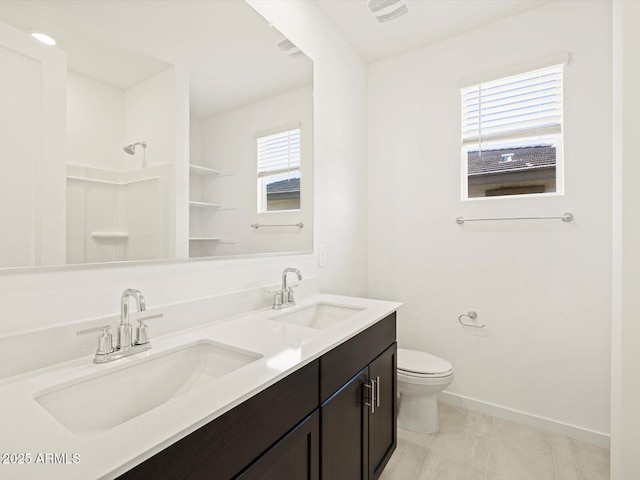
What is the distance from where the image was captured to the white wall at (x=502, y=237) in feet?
6.13

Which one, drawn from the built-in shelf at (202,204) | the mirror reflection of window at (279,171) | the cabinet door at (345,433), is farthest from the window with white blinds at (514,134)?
the built-in shelf at (202,204)

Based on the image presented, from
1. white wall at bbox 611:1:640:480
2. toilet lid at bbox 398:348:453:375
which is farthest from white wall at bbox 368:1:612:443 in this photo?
white wall at bbox 611:1:640:480

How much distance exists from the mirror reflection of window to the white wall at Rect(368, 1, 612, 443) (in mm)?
1002

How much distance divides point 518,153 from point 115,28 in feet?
7.37

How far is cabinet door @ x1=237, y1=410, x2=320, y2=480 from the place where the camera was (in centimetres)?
76

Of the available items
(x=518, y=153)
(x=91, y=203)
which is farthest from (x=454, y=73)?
(x=91, y=203)

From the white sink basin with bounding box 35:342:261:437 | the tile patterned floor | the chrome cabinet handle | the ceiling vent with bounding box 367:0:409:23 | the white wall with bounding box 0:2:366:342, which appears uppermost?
the ceiling vent with bounding box 367:0:409:23

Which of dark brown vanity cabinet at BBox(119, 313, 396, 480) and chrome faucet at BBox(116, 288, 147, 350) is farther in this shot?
chrome faucet at BBox(116, 288, 147, 350)

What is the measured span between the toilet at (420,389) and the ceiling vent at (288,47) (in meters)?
1.95

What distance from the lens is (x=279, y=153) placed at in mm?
1736

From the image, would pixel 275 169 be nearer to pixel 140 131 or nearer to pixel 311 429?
pixel 140 131

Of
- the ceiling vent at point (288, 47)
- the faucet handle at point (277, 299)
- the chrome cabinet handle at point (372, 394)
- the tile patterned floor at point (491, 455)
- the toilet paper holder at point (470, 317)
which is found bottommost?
the tile patterned floor at point (491, 455)

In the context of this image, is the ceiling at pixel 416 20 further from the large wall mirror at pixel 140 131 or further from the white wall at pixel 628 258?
the white wall at pixel 628 258

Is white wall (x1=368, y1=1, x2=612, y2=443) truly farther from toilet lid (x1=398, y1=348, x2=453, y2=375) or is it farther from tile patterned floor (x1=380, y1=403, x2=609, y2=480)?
toilet lid (x1=398, y1=348, x2=453, y2=375)
